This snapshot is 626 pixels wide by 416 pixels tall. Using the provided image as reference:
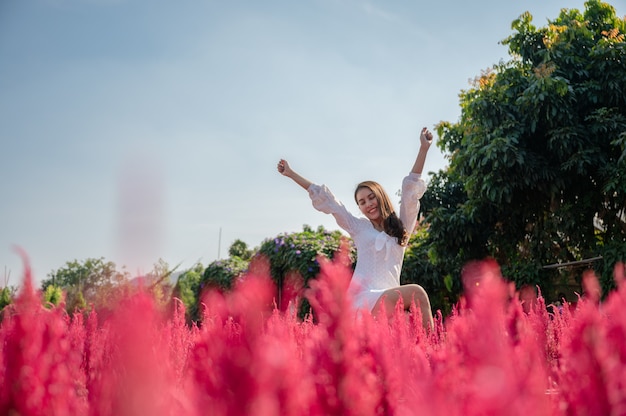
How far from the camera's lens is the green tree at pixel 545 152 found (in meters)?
10.8

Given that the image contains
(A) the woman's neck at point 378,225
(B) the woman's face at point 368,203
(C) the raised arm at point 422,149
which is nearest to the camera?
(C) the raised arm at point 422,149

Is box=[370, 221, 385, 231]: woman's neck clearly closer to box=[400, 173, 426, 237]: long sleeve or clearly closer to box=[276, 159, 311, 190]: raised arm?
box=[400, 173, 426, 237]: long sleeve

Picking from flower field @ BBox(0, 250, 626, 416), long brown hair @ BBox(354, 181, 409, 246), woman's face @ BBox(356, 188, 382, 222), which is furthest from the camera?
woman's face @ BBox(356, 188, 382, 222)

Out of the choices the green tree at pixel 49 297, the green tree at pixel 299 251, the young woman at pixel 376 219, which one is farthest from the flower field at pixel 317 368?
the green tree at pixel 299 251

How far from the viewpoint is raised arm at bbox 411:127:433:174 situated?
5051 millimetres

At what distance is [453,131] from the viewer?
14523mm

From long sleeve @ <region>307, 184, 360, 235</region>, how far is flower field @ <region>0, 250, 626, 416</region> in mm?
4630

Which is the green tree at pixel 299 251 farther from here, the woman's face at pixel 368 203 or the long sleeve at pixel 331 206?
the woman's face at pixel 368 203

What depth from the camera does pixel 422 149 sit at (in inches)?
203

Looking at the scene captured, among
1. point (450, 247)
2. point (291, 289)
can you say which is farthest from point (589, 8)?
point (291, 289)

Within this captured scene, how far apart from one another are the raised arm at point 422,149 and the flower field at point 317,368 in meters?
4.28

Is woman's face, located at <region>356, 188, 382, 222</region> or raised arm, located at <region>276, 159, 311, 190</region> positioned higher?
raised arm, located at <region>276, 159, 311, 190</region>

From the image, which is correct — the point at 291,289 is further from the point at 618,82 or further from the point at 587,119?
the point at 618,82

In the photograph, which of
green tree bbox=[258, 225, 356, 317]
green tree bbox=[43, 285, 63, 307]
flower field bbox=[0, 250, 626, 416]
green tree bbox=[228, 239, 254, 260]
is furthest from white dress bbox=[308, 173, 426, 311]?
green tree bbox=[228, 239, 254, 260]
